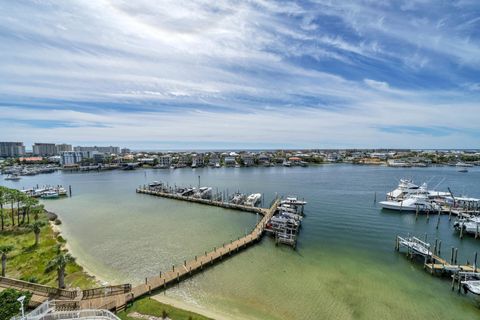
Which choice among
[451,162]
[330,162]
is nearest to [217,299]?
[330,162]

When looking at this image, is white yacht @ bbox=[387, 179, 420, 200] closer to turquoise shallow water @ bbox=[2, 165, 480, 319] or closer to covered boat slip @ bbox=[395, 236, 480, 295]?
turquoise shallow water @ bbox=[2, 165, 480, 319]

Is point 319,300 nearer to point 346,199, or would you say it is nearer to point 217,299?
point 217,299

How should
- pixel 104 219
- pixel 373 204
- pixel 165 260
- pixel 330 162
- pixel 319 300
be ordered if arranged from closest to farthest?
pixel 319 300, pixel 165 260, pixel 104 219, pixel 373 204, pixel 330 162

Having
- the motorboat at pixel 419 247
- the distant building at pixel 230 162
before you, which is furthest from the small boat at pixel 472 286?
the distant building at pixel 230 162

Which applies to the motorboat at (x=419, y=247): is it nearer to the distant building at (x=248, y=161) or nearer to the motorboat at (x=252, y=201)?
the motorboat at (x=252, y=201)

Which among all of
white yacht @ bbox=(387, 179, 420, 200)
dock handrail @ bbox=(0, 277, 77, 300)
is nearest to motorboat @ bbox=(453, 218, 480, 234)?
white yacht @ bbox=(387, 179, 420, 200)
